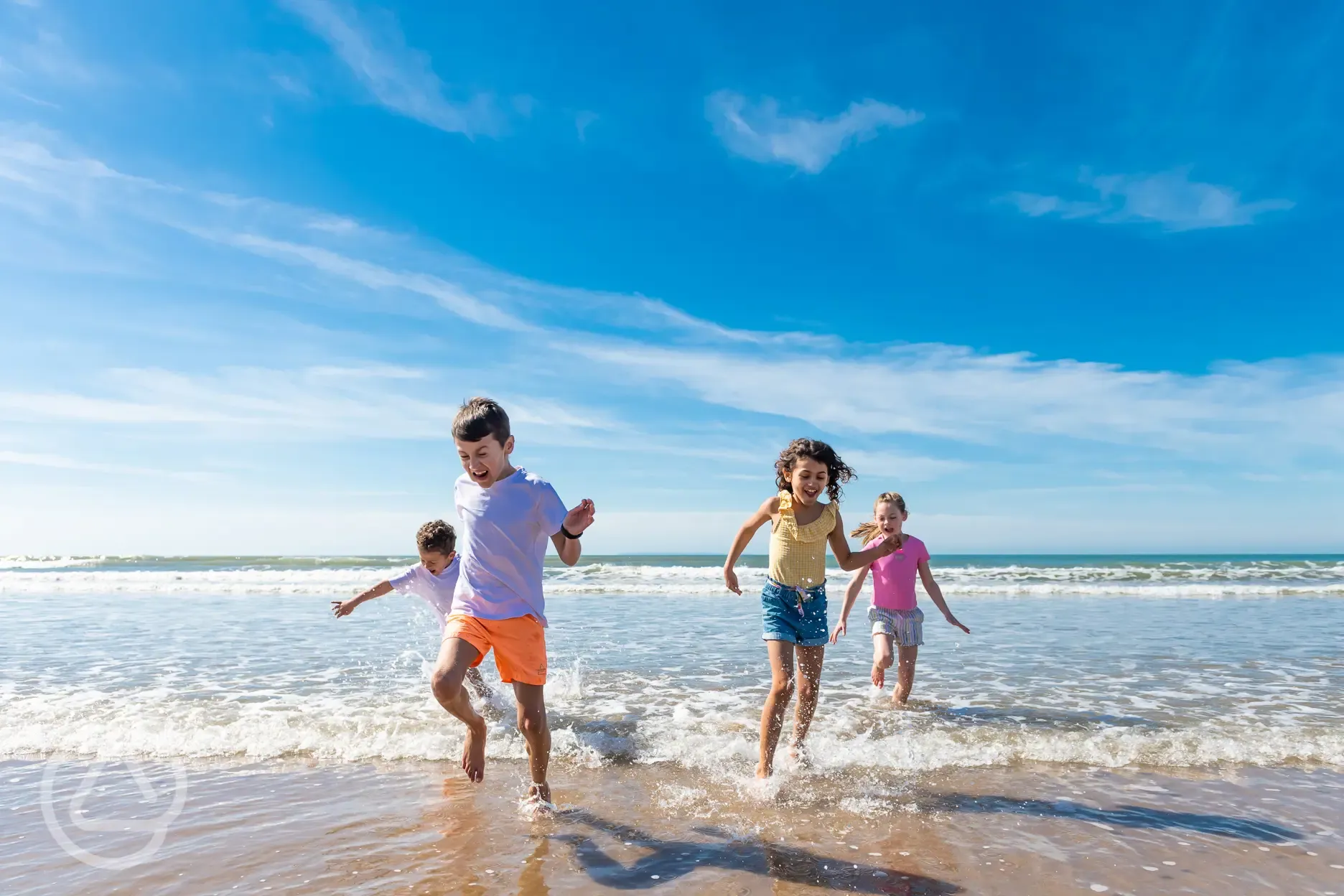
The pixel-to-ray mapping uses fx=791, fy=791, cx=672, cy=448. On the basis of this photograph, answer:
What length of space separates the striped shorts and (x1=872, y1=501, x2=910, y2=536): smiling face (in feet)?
2.87

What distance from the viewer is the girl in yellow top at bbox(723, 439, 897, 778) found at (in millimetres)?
A: 5074

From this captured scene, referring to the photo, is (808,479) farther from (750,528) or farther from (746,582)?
(746,582)

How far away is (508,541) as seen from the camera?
427 cm

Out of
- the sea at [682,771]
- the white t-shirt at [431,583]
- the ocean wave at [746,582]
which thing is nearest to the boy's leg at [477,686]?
the sea at [682,771]

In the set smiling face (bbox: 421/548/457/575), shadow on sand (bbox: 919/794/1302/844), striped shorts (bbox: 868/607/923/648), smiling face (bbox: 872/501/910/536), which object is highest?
smiling face (bbox: 872/501/910/536)

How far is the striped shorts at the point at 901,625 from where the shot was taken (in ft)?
23.6

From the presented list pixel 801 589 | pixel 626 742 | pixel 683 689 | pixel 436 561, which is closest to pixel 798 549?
pixel 801 589

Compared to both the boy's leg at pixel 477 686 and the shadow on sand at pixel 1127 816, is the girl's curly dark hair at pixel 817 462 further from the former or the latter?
the boy's leg at pixel 477 686

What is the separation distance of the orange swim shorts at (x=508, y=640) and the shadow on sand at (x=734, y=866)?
2.82ft

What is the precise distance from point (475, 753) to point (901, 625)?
428 centimetres

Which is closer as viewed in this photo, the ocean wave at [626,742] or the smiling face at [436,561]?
the ocean wave at [626,742]

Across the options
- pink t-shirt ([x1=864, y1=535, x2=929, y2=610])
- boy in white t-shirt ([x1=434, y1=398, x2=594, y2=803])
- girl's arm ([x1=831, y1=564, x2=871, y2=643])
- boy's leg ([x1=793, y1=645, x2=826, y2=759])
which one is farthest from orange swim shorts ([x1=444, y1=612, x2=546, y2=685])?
pink t-shirt ([x1=864, y1=535, x2=929, y2=610])

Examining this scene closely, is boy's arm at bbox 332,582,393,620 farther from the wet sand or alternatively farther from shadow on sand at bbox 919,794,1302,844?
shadow on sand at bbox 919,794,1302,844

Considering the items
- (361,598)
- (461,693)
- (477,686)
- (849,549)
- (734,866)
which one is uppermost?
(849,549)
